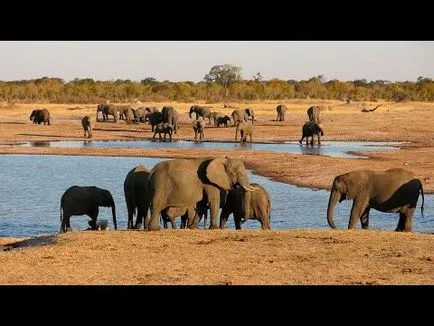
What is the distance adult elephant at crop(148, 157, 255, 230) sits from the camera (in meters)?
13.5

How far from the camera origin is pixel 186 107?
64.0m

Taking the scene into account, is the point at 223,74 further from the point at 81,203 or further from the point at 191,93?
the point at 81,203

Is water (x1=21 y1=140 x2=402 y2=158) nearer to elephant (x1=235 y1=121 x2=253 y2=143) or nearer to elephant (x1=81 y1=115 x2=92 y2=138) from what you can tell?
elephant (x1=235 y1=121 x2=253 y2=143)

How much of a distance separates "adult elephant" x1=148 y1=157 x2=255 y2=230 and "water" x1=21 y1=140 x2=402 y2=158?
1801 cm

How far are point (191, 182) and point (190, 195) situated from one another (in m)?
0.21

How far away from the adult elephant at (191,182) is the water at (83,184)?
222cm

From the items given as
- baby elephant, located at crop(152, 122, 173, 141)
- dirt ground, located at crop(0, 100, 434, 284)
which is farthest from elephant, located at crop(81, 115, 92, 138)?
dirt ground, located at crop(0, 100, 434, 284)

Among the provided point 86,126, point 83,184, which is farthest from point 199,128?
point 83,184

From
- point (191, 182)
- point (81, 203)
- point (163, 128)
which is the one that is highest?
point (191, 182)

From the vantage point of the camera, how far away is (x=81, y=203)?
1555 centimetres
